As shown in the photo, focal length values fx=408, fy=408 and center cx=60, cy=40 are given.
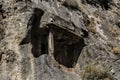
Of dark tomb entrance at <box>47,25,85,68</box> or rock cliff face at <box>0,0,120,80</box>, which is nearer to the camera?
rock cliff face at <box>0,0,120,80</box>

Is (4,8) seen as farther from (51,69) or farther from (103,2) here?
(103,2)

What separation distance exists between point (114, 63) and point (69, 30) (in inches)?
114

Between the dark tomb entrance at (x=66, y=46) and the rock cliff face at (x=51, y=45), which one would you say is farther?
the dark tomb entrance at (x=66, y=46)

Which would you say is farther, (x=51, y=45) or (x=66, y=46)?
(x=66, y=46)

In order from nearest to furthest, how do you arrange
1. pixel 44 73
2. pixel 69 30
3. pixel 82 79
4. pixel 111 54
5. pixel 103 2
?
1. pixel 44 73
2. pixel 82 79
3. pixel 69 30
4. pixel 111 54
5. pixel 103 2

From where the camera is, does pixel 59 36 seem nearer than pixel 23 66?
No

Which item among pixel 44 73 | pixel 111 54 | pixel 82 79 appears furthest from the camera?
pixel 111 54

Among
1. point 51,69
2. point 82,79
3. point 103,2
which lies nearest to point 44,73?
point 51,69

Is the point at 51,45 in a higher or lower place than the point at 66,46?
higher

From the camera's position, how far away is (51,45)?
63.1ft

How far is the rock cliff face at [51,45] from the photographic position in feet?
58.5

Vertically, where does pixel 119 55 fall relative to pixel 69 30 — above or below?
below

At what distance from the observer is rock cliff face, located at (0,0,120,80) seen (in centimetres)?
1783

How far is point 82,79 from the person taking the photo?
1909 centimetres
